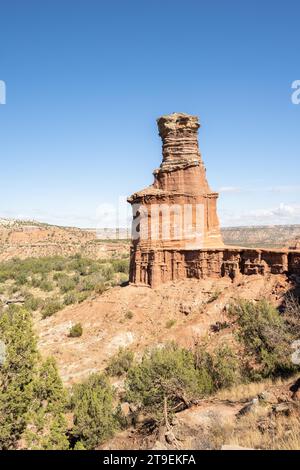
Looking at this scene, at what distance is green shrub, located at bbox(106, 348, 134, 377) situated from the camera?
18.6 metres

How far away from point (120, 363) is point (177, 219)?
11.6 meters

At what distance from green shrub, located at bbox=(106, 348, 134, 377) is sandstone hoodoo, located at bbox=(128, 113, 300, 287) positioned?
7.74m

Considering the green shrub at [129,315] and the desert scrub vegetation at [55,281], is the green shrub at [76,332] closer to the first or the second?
the green shrub at [129,315]

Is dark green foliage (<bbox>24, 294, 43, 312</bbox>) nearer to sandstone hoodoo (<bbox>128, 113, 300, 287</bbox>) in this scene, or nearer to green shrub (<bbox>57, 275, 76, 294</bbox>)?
green shrub (<bbox>57, 275, 76, 294</bbox>)

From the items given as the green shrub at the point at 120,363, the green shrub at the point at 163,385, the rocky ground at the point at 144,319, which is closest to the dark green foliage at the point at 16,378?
the green shrub at the point at 163,385

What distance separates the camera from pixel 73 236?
8700cm

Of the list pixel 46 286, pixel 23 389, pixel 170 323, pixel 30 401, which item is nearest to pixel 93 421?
pixel 30 401

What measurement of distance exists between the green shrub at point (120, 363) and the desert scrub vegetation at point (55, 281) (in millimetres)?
11742

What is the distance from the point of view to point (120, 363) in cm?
1895

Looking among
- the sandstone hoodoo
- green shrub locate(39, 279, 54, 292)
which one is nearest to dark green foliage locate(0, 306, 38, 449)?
the sandstone hoodoo

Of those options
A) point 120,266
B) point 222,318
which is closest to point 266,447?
point 222,318

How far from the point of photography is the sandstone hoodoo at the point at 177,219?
25781mm
